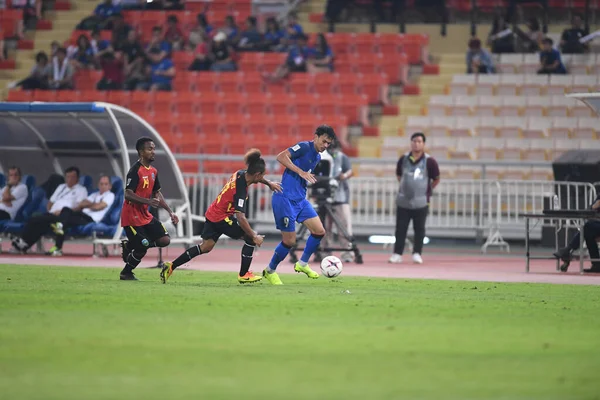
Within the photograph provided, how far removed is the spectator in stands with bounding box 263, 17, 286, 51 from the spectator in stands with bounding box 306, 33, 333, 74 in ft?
4.92

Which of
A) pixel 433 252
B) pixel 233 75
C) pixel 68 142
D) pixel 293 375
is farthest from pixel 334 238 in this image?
pixel 293 375

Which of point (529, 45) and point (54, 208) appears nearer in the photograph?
point (54, 208)

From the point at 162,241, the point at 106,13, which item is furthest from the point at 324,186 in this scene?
the point at 106,13

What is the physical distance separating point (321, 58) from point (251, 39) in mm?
2499

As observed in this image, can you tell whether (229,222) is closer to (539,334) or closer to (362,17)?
(539,334)

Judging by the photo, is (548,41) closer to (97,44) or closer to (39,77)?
(97,44)

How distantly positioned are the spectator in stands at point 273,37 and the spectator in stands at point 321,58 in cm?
150

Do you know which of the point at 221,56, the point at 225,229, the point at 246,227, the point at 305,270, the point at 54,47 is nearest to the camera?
the point at 246,227

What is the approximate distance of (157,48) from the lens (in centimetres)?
3303

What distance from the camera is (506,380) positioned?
7352 mm

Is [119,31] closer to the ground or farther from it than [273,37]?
farther from it

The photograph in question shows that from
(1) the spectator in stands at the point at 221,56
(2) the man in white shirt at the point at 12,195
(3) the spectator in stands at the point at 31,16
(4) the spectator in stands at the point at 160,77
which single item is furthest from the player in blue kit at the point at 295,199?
(3) the spectator in stands at the point at 31,16

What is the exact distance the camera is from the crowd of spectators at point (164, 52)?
3198 cm

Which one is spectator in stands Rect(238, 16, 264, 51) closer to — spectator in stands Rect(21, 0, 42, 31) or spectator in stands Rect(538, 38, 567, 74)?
spectator in stands Rect(538, 38, 567, 74)
